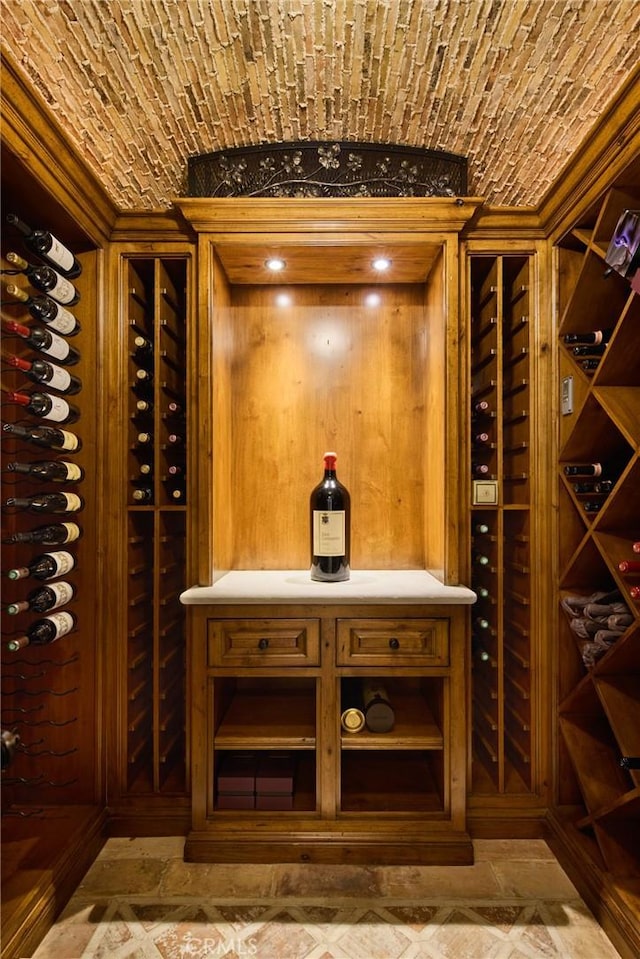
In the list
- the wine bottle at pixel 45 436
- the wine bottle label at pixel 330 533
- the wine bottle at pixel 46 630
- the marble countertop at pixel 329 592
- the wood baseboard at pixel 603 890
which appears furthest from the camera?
the wine bottle label at pixel 330 533

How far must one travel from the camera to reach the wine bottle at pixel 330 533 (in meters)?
1.85

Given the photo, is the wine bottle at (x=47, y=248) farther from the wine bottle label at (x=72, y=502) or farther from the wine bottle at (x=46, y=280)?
the wine bottle label at (x=72, y=502)

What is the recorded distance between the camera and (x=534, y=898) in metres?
1.53

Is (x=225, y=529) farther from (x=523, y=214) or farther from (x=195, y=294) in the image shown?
(x=523, y=214)

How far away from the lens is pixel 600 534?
5.26 ft

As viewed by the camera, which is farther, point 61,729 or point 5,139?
point 61,729

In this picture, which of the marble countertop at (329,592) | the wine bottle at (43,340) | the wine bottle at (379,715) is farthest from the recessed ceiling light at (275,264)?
the wine bottle at (379,715)

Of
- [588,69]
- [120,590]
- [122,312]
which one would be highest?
[588,69]

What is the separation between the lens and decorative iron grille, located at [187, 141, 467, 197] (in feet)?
6.10

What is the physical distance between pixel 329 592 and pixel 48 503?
97 cm

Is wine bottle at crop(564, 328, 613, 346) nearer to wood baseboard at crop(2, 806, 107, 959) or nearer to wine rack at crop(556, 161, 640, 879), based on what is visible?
wine rack at crop(556, 161, 640, 879)

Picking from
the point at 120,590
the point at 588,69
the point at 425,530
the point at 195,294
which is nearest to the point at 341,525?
the point at 425,530

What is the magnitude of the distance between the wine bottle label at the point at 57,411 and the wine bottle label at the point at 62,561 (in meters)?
0.44

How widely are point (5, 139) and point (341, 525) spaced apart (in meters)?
1.52
